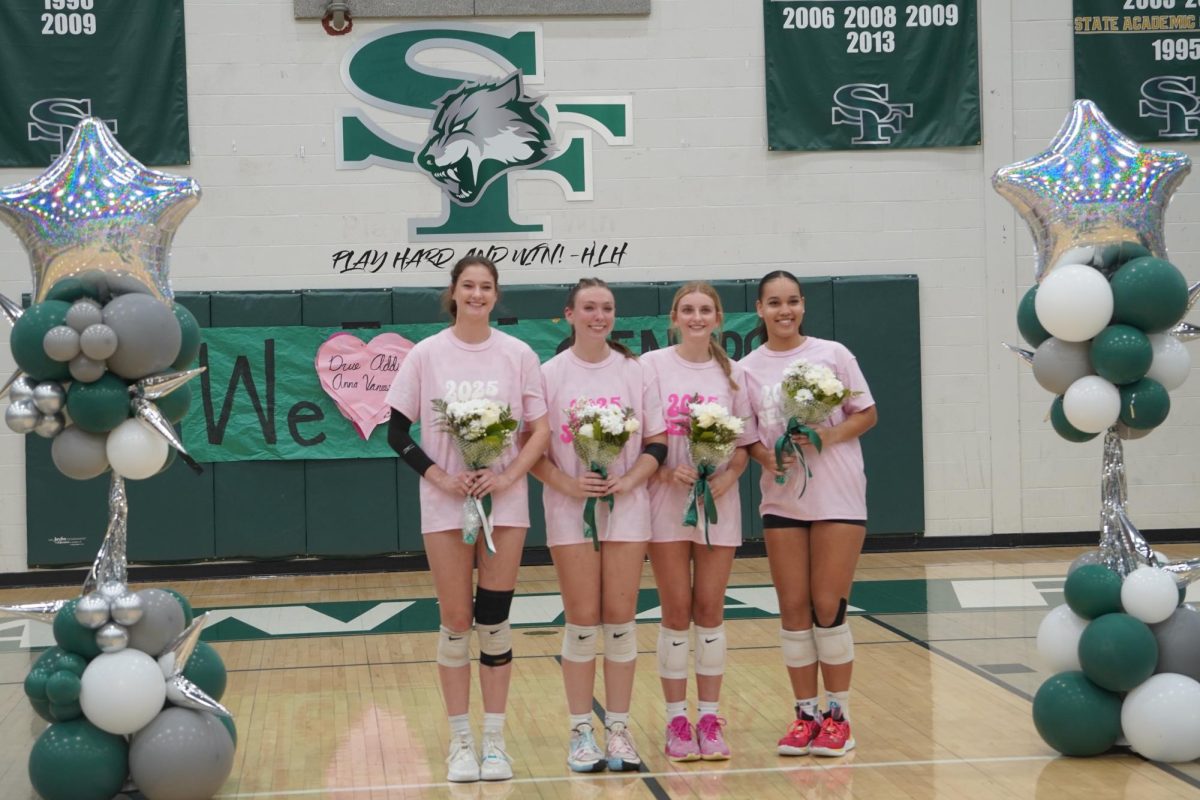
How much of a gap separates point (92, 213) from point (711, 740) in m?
2.85

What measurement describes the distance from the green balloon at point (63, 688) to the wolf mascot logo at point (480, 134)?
640 centimetres

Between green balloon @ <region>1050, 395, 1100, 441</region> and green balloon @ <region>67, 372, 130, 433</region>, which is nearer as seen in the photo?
green balloon @ <region>67, 372, 130, 433</region>

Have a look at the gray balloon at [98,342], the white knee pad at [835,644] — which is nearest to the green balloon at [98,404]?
the gray balloon at [98,342]

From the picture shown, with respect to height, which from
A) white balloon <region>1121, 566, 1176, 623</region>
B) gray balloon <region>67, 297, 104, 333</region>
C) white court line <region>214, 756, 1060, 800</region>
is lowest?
white court line <region>214, 756, 1060, 800</region>

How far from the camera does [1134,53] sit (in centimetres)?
1070

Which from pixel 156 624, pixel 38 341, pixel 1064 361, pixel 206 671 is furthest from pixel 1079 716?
pixel 38 341

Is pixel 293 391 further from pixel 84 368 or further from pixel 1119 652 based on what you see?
pixel 1119 652

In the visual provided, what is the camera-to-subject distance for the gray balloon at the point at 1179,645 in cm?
485

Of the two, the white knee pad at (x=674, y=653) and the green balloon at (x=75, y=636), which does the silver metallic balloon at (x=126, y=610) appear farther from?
the white knee pad at (x=674, y=653)

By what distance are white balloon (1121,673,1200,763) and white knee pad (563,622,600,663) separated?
1.89 metres

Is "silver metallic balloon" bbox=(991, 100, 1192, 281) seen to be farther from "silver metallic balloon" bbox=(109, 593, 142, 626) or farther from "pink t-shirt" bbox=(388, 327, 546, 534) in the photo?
"silver metallic balloon" bbox=(109, 593, 142, 626)

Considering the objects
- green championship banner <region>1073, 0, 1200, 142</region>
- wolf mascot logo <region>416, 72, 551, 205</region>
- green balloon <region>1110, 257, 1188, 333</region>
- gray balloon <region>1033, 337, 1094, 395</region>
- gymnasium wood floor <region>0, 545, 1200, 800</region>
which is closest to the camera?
gymnasium wood floor <region>0, 545, 1200, 800</region>

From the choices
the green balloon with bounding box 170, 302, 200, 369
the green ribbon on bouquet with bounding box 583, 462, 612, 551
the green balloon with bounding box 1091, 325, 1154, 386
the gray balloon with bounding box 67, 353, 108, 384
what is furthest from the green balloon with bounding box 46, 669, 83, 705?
the green balloon with bounding box 1091, 325, 1154, 386

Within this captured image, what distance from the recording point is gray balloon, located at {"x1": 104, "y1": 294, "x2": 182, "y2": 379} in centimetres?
457
